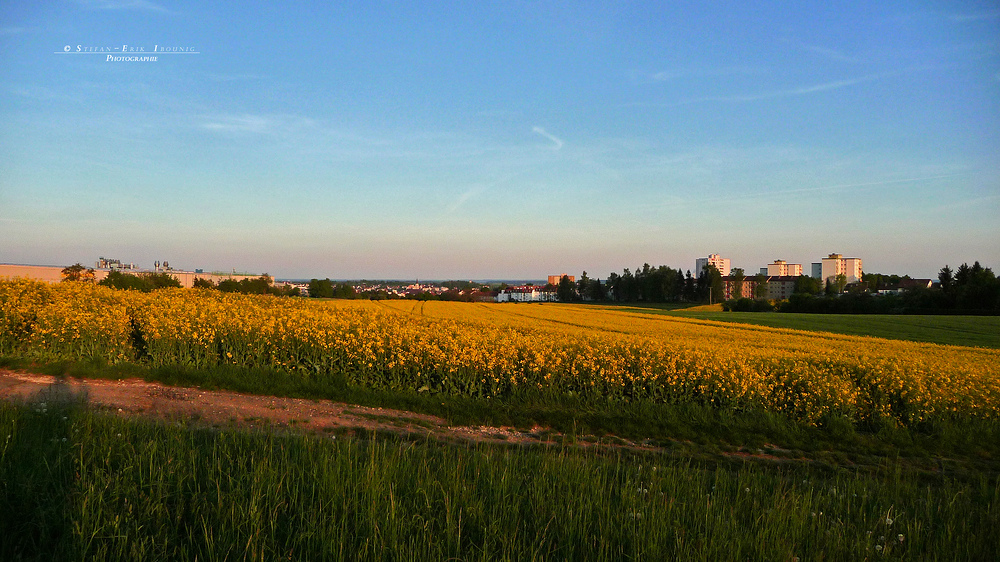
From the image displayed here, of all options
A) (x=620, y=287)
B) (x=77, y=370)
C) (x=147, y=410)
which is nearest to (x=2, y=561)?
(x=147, y=410)

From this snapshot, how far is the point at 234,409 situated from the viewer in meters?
8.71

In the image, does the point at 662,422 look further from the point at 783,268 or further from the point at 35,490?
the point at 783,268

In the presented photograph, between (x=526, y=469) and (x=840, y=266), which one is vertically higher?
(x=840, y=266)

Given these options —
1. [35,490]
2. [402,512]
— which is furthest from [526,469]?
[35,490]

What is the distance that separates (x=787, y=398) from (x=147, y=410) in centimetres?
1196

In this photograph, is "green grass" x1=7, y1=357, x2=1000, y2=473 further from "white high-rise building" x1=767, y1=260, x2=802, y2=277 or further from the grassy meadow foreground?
"white high-rise building" x1=767, y1=260, x2=802, y2=277

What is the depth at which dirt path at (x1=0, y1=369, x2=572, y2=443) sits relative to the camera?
8.02 m

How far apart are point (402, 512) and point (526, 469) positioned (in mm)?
1425

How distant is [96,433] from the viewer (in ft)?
Result: 16.0

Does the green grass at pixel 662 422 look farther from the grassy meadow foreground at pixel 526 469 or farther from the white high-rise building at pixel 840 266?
the white high-rise building at pixel 840 266

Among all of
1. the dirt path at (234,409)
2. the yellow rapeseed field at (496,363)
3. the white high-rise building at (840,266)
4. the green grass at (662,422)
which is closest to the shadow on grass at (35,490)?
the dirt path at (234,409)

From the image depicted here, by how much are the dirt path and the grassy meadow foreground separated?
0.63 m

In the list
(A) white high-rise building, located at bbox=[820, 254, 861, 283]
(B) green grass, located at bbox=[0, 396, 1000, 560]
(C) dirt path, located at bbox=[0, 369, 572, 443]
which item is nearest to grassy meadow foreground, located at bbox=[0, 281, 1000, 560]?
(B) green grass, located at bbox=[0, 396, 1000, 560]

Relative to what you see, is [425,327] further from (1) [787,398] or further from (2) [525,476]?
(2) [525,476]
